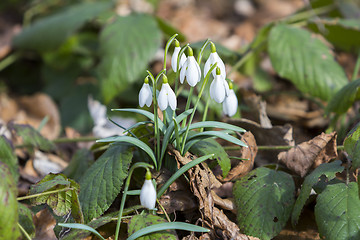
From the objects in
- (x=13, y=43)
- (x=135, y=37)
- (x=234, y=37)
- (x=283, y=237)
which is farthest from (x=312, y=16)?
(x=13, y=43)

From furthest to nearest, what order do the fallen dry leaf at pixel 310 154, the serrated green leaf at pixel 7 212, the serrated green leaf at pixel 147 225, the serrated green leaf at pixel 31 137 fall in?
the serrated green leaf at pixel 31 137, the fallen dry leaf at pixel 310 154, the serrated green leaf at pixel 147 225, the serrated green leaf at pixel 7 212

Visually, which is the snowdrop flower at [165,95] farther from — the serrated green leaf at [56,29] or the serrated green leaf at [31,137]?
the serrated green leaf at [56,29]

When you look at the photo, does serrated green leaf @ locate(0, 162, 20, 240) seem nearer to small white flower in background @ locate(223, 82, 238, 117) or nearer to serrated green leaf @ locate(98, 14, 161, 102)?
small white flower in background @ locate(223, 82, 238, 117)

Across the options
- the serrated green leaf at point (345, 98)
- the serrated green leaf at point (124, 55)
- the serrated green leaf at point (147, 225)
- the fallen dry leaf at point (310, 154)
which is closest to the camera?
the serrated green leaf at point (147, 225)

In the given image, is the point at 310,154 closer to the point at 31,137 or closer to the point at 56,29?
the point at 31,137

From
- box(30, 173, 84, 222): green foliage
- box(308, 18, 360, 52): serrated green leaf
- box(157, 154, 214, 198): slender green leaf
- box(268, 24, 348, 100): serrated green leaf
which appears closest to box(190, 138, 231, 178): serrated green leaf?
box(157, 154, 214, 198): slender green leaf

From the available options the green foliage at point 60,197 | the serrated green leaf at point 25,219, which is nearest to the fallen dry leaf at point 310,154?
the green foliage at point 60,197
